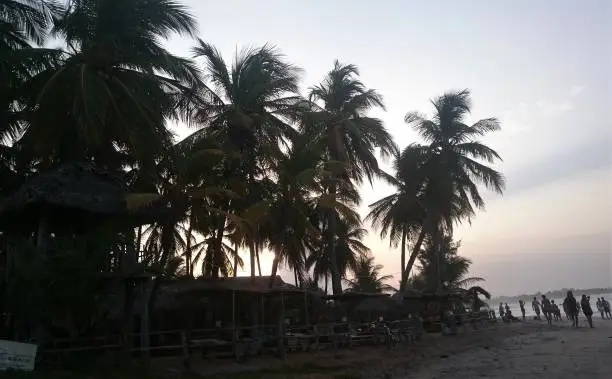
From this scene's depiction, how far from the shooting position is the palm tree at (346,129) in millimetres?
28767

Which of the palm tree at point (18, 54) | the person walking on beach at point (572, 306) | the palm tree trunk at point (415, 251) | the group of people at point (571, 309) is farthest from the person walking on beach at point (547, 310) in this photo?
the palm tree at point (18, 54)

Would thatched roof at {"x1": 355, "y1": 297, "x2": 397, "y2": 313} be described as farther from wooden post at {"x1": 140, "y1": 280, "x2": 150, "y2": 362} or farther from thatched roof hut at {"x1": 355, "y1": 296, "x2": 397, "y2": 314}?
wooden post at {"x1": 140, "y1": 280, "x2": 150, "y2": 362}

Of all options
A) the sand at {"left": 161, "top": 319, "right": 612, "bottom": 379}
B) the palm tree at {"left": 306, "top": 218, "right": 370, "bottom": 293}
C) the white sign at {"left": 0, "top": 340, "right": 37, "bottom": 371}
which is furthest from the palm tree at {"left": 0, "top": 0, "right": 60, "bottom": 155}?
the palm tree at {"left": 306, "top": 218, "right": 370, "bottom": 293}

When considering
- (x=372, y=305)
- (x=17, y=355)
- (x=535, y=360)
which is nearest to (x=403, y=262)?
(x=372, y=305)

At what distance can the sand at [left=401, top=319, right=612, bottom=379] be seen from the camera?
15305 millimetres

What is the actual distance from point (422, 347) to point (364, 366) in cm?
578

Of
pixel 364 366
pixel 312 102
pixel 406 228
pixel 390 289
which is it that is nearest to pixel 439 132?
pixel 406 228

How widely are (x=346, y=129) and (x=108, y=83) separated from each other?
559 inches

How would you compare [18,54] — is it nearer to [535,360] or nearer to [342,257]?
[535,360]

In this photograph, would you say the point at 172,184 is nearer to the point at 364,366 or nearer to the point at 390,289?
the point at 364,366

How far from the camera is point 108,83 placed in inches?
720

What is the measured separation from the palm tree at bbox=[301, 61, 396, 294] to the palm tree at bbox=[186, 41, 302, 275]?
2522 millimetres

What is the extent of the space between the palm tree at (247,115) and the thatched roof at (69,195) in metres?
5.83

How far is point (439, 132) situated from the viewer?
3428 cm
